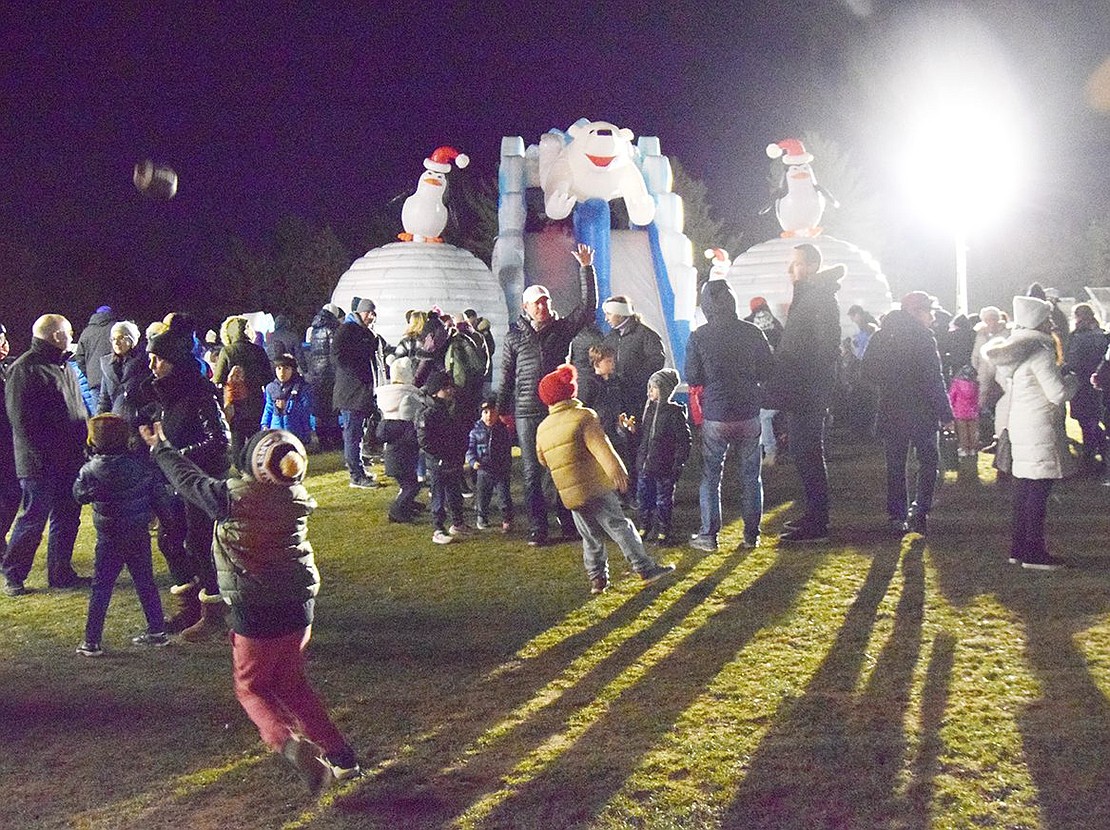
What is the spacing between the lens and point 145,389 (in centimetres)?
664

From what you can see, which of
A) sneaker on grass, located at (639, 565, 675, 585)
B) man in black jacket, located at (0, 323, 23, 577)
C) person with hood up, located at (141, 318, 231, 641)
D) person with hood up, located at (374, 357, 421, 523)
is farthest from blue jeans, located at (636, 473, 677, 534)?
man in black jacket, located at (0, 323, 23, 577)

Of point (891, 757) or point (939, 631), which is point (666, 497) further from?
point (891, 757)

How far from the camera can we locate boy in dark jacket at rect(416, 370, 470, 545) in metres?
8.45

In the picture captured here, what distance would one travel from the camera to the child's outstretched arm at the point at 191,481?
4.06 meters

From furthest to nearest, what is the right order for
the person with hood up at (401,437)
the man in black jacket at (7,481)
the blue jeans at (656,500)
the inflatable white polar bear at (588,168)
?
1. the inflatable white polar bear at (588,168)
2. the person with hood up at (401,437)
3. the blue jeans at (656,500)
4. the man in black jacket at (7,481)

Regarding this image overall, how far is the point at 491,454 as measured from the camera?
27.8 feet

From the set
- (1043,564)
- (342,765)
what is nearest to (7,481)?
(342,765)

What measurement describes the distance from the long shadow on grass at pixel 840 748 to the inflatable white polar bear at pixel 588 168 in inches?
519

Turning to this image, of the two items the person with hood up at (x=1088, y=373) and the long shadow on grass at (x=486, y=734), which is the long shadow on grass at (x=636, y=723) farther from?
the person with hood up at (x=1088, y=373)

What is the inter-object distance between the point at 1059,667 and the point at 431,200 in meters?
15.6

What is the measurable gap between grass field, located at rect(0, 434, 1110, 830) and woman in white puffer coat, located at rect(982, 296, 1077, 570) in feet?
0.82

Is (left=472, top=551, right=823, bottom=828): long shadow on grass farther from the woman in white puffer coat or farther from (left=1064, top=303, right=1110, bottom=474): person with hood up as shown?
(left=1064, top=303, right=1110, bottom=474): person with hood up

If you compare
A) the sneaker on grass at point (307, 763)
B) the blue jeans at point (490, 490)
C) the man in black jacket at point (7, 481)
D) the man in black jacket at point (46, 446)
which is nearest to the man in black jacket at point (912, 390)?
the blue jeans at point (490, 490)

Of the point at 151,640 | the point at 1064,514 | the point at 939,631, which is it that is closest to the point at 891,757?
the point at 939,631
